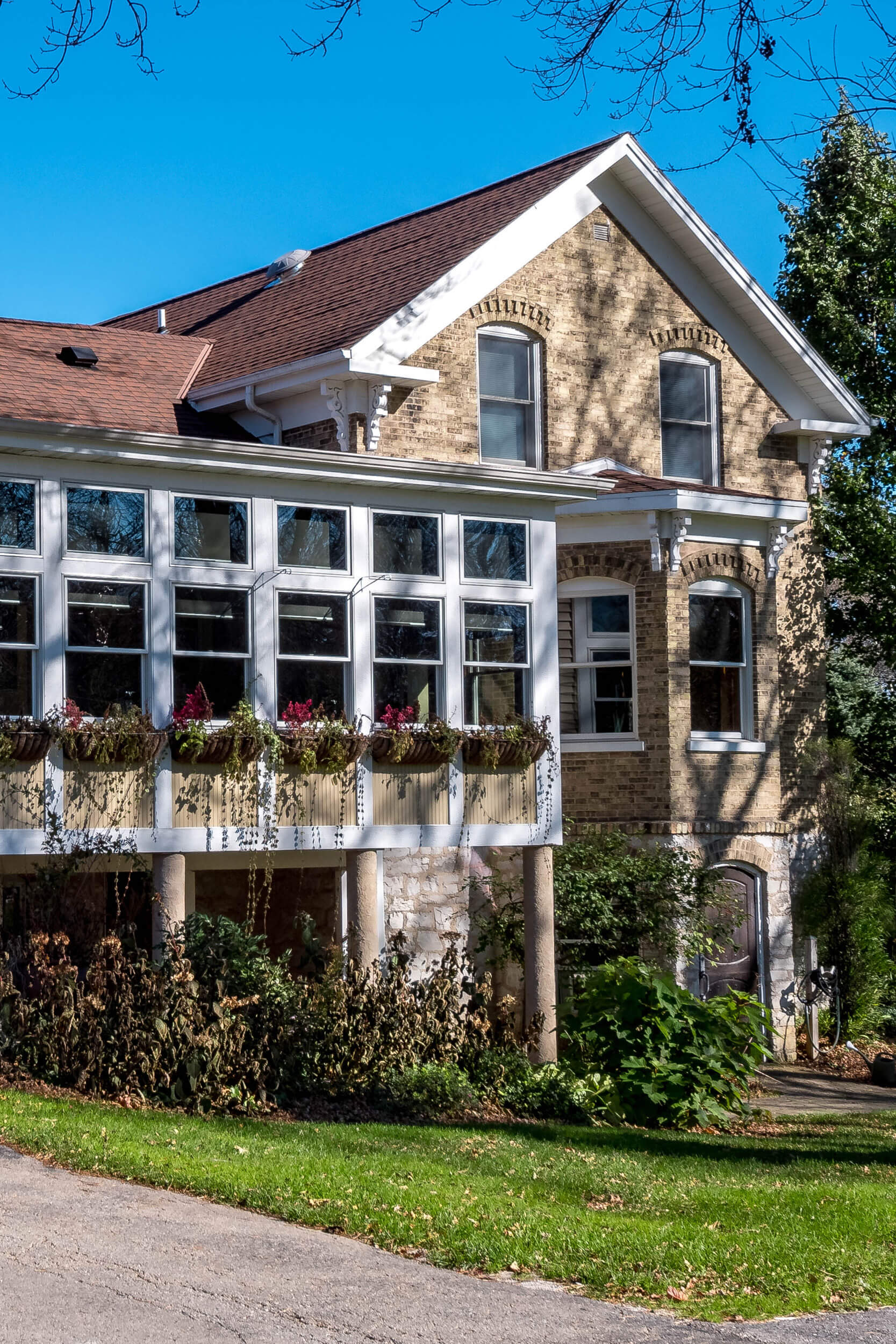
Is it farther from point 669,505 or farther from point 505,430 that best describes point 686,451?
point 505,430

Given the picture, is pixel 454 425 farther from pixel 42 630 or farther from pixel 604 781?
pixel 42 630

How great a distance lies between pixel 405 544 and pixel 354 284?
18.8 feet

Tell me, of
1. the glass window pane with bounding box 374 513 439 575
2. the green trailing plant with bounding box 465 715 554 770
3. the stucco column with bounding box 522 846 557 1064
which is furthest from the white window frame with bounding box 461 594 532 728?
the stucco column with bounding box 522 846 557 1064

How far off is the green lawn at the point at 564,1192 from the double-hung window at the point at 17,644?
3.21 m

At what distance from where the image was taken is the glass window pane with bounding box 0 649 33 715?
13758mm

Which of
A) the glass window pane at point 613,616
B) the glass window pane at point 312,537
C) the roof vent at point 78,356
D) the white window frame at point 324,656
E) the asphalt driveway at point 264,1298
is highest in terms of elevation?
the roof vent at point 78,356

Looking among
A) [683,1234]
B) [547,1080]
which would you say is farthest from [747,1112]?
[683,1234]

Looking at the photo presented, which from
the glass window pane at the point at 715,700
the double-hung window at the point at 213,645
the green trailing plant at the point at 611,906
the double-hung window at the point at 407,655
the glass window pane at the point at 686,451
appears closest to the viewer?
the double-hung window at the point at 213,645

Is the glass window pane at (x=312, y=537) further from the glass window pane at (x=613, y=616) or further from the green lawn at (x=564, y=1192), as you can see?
the green lawn at (x=564, y=1192)

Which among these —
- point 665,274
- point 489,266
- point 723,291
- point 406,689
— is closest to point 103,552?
point 406,689

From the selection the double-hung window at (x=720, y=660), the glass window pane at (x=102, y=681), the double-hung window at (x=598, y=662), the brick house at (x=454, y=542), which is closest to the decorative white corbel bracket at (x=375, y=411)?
the brick house at (x=454, y=542)

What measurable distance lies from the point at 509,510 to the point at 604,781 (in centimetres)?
435

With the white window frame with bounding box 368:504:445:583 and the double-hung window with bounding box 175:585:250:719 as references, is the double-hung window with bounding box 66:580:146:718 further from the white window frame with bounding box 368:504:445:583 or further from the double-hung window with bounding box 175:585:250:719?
the white window frame with bounding box 368:504:445:583

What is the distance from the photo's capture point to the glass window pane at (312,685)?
598 inches
